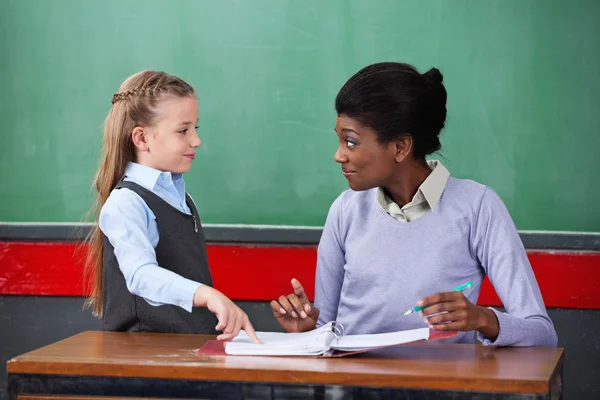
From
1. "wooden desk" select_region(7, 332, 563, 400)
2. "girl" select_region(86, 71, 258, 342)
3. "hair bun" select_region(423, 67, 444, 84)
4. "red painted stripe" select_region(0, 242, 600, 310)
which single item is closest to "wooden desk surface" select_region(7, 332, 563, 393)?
"wooden desk" select_region(7, 332, 563, 400)

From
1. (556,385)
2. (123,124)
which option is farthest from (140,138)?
(556,385)

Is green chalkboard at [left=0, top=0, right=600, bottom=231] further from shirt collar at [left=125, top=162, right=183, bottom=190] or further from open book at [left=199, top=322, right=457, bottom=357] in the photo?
open book at [left=199, top=322, right=457, bottom=357]

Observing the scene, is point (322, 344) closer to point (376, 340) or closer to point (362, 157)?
point (376, 340)

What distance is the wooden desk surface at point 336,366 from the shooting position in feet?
4.70

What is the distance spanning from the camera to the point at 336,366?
60.2 inches

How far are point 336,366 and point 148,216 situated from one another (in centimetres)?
72

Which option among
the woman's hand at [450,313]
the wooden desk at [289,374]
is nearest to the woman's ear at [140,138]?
the wooden desk at [289,374]

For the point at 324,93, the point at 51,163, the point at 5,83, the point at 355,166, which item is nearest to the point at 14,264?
the point at 51,163

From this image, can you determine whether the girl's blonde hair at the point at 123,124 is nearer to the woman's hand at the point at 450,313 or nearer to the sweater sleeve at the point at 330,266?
the sweater sleeve at the point at 330,266

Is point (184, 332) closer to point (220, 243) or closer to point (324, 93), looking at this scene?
point (220, 243)

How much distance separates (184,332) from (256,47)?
1.07 meters

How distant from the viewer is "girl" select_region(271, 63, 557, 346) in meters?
1.96

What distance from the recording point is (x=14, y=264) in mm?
2854

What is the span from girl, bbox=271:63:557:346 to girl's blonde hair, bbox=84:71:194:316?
490 mm
